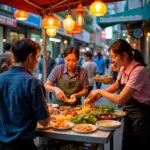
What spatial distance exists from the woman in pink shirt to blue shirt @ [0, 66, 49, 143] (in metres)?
1.16

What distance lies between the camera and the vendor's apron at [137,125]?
3109 millimetres

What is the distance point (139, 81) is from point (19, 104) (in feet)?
5.05

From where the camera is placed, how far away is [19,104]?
225 centimetres

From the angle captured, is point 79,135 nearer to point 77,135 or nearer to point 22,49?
point 77,135

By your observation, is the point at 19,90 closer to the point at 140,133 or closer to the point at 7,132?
the point at 7,132

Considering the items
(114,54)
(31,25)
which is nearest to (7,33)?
(31,25)

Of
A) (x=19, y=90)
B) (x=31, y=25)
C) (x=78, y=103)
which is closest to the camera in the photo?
(x=19, y=90)

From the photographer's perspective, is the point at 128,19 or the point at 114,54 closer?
the point at 114,54

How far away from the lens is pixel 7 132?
229 cm

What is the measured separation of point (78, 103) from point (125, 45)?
1.53 m

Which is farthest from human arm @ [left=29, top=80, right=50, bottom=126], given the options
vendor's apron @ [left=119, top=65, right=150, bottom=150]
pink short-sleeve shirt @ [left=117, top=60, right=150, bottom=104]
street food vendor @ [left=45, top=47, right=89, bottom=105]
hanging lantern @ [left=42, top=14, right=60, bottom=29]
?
hanging lantern @ [left=42, top=14, right=60, bottom=29]

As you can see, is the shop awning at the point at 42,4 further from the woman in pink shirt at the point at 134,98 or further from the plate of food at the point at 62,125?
the plate of food at the point at 62,125

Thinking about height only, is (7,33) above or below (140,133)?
above

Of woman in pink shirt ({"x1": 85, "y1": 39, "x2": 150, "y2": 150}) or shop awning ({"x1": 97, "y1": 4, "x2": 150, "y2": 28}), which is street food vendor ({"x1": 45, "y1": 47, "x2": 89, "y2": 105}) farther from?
shop awning ({"x1": 97, "y1": 4, "x2": 150, "y2": 28})
